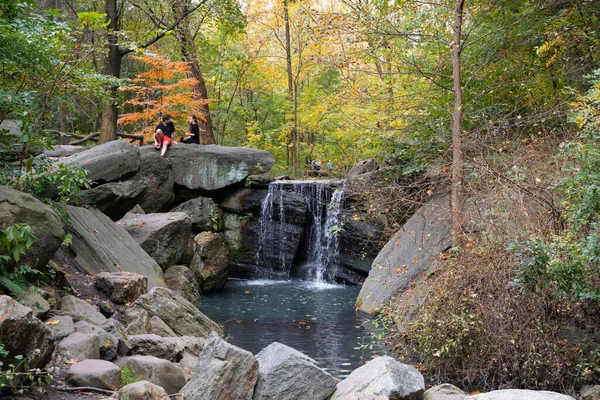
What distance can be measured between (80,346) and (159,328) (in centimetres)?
200

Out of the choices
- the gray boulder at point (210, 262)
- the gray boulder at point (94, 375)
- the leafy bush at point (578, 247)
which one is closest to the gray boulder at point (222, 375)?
the gray boulder at point (94, 375)

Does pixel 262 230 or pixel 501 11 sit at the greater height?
pixel 501 11

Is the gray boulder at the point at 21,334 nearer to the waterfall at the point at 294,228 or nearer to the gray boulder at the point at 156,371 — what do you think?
the gray boulder at the point at 156,371

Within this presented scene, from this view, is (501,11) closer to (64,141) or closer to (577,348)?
(577,348)

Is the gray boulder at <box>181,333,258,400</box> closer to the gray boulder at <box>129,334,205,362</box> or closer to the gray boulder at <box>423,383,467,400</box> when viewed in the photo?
the gray boulder at <box>129,334,205,362</box>

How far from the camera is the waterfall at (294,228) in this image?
52.3ft

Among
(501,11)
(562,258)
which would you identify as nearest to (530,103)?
(501,11)

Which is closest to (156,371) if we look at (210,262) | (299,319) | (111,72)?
(299,319)

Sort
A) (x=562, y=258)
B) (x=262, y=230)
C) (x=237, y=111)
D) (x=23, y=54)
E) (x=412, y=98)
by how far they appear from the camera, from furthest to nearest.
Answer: (x=237, y=111) → (x=262, y=230) → (x=412, y=98) → (x=23, y=54) → (x=562, y=258)

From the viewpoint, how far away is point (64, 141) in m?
21.9

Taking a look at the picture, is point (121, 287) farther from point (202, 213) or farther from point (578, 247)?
point (202, 213)

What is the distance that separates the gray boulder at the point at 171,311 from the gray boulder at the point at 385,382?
272cm

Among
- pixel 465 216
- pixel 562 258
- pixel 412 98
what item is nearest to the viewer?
pixel 562 258

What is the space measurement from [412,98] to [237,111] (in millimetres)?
14320
